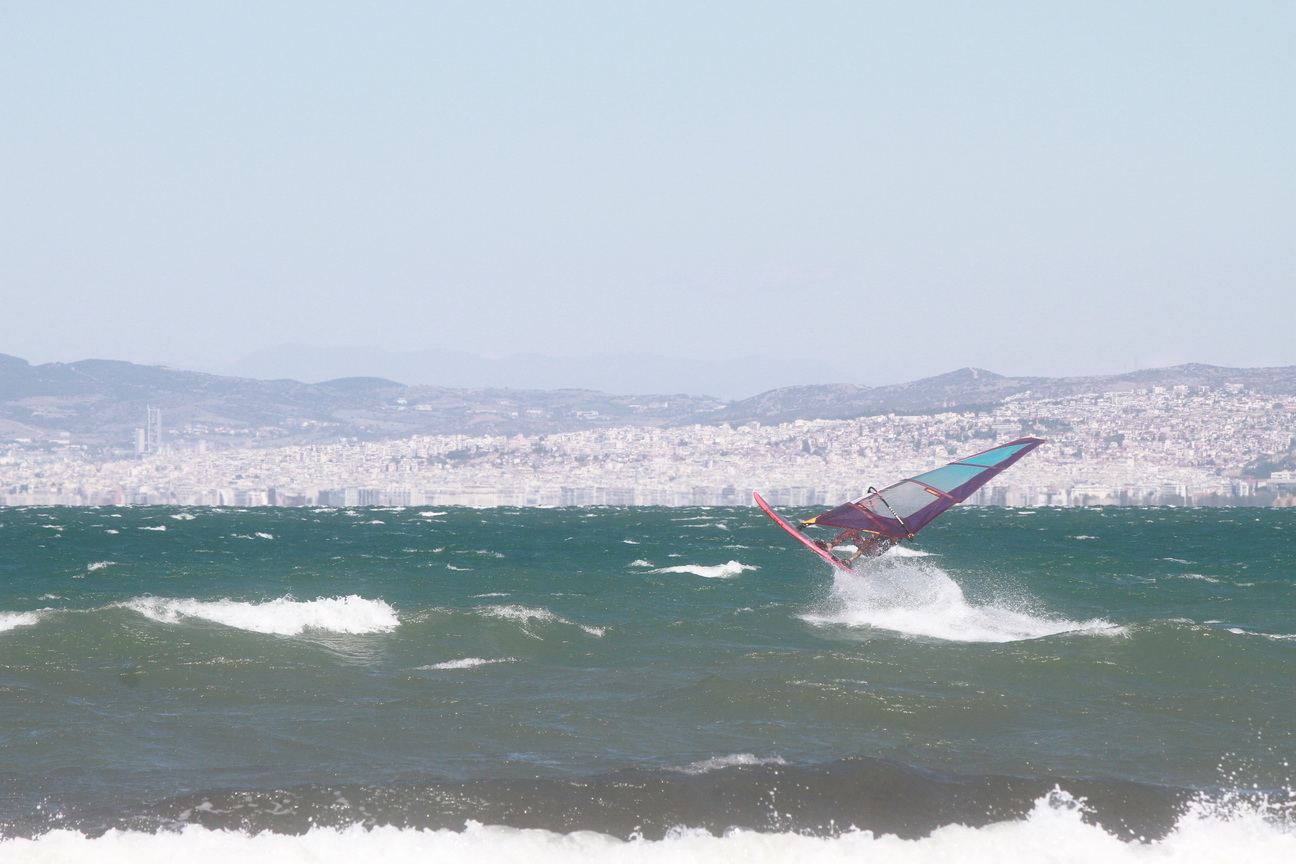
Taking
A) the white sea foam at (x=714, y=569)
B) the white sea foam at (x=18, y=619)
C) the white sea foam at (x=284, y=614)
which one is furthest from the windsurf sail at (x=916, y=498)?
the white sea foam at (x=18, y=619)

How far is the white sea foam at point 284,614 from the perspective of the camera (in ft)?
86.8

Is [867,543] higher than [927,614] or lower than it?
higher

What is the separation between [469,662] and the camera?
22516 mm

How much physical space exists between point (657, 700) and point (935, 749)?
14.9ft

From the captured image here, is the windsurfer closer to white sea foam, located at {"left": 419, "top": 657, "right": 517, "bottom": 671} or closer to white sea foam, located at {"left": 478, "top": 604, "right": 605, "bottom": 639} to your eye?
white sea foam, located at {"left": 478, "top": 604, "right": 605, "bottom": 639}

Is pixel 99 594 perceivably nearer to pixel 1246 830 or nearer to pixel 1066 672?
pixel 1066 672

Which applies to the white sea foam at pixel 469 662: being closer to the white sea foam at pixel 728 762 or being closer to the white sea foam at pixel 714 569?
the white sea foam at pixel 728 762

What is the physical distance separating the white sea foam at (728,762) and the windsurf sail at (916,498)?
11531mm

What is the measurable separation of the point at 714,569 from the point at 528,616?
1636cm

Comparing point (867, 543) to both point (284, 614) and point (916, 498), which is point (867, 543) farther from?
point (284, 614)

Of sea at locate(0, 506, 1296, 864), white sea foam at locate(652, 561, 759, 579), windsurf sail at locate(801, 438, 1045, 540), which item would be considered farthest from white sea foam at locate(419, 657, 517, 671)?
white sea foam at locate(652, 561, 759, 579)

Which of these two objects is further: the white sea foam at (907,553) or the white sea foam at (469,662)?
the white sea foam at (907,553)

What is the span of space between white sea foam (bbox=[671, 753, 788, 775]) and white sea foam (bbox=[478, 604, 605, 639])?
10.4 m

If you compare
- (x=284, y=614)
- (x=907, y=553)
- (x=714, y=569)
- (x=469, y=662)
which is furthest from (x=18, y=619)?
(x=907, y=553)
